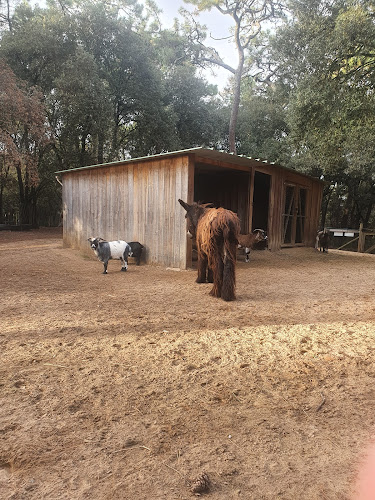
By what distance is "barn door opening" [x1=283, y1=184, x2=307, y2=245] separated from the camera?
14136mm

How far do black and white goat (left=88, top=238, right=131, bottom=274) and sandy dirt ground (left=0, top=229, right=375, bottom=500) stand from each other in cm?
296

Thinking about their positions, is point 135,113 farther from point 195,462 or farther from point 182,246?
point 195,462

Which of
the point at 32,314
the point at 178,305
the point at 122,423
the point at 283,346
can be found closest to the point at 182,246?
the point at 178,305

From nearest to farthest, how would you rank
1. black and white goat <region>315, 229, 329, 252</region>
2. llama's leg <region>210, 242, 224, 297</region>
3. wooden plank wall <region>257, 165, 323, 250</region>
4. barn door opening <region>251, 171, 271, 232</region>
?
llama's leg <region>210, 242, 224, 297</region>
wooden plank wall <region>257, 165, 323, 250</region>
black and white goat <region>315, 229, 329, 252</region>
barn door opening <region>251, 171, 271, 232</region>

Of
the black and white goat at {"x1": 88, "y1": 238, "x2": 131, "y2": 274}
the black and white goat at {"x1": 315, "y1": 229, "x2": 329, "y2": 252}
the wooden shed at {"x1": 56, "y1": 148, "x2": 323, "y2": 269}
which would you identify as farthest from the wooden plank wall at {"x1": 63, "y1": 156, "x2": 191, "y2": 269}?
the black and white goat at {"x1": 315, "y1": 229, "x2": 329, "y2": 252}

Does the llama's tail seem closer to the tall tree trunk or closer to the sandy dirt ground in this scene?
the sandy dirt ground

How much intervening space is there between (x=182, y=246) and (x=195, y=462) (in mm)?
7255

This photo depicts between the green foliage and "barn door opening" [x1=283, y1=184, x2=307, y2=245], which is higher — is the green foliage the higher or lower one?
the higher one

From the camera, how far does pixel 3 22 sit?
1981 centimetres

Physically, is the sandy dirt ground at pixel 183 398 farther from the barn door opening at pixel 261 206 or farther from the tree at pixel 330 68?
the barn door opening at pixel 261 206

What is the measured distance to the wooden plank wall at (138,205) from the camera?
29.8 ft

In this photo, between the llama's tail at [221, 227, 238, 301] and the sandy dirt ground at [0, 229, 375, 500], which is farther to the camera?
the llama's tail at [221, 227, 238, 301]

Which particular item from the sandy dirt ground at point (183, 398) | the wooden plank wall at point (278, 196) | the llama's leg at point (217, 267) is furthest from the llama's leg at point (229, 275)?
the wooden plank wall at point (278, 196)

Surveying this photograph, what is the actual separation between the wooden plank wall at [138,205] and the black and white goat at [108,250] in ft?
4.39
